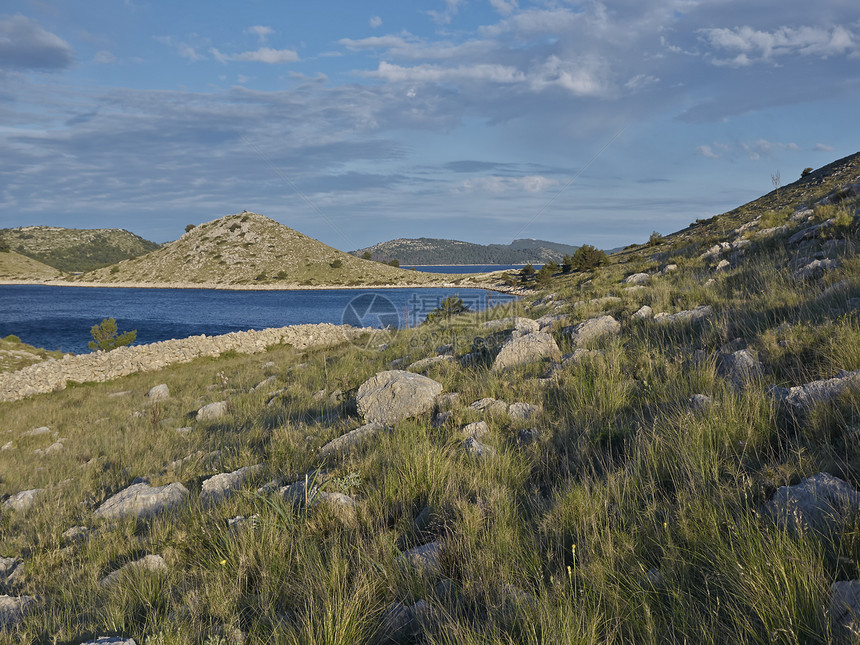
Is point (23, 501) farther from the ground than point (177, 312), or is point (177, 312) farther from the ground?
point (177, 312)

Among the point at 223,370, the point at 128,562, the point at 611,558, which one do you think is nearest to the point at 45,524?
the point at 128,562

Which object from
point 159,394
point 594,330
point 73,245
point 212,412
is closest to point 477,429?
point 594,330

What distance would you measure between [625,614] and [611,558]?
0.30 metres

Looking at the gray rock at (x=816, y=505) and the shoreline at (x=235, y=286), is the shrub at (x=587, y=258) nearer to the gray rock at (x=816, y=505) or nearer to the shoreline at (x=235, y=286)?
the shoreline at (x=235, y=286)

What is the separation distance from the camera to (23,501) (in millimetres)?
5578

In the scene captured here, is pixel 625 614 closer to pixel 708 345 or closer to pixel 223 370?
pixel 708 345

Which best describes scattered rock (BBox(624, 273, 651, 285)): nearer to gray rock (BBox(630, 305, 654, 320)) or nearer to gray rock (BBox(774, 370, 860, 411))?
gray rock (BBox(630, 305, 654, 320))

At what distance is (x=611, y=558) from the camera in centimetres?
234

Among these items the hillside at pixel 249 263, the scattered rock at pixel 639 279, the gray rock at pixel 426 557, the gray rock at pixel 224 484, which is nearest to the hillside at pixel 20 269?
the hillside at pixel 249 263

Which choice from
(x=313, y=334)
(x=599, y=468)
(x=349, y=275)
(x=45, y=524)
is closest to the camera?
(x=599, y=468)

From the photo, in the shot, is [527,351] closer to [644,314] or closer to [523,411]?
[523,411]

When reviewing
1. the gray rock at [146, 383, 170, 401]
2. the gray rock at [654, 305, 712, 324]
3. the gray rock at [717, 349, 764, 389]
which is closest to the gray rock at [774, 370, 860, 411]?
the gray rock at [717, 349, 764, 389]

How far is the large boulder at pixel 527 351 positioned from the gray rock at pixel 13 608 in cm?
530

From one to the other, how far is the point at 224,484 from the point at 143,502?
83cm
